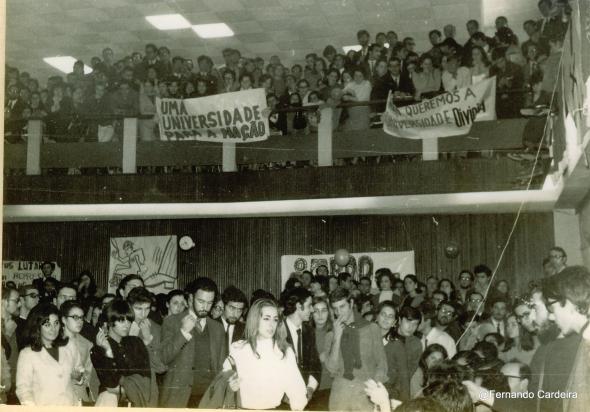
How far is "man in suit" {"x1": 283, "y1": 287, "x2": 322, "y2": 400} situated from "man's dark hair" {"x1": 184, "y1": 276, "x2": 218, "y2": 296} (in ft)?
1.36

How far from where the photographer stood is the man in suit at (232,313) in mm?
2562

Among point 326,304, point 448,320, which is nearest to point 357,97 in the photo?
point 326,304

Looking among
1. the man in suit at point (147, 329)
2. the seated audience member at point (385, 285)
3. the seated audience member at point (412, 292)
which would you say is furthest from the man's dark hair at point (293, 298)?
the man in suit at point (147, 329)

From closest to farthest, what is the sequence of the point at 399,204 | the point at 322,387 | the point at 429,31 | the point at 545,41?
the point at 322,387
the point at 545,41
the point at 399,204
the point at 429,31

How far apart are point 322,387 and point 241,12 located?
7.01 ft

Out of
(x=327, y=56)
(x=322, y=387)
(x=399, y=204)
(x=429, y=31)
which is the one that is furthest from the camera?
(x=327, y=56)

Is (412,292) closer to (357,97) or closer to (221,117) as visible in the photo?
(357,97)

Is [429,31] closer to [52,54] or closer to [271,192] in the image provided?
[271,192]

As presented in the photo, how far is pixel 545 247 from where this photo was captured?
8.05ft

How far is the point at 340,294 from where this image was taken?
283 cm

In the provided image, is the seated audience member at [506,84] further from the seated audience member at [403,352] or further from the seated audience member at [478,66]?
the seated audience member at [403,352]

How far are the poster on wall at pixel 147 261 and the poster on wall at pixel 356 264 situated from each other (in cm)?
54

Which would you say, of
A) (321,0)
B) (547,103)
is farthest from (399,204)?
(321,0)

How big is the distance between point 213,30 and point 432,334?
216cm
